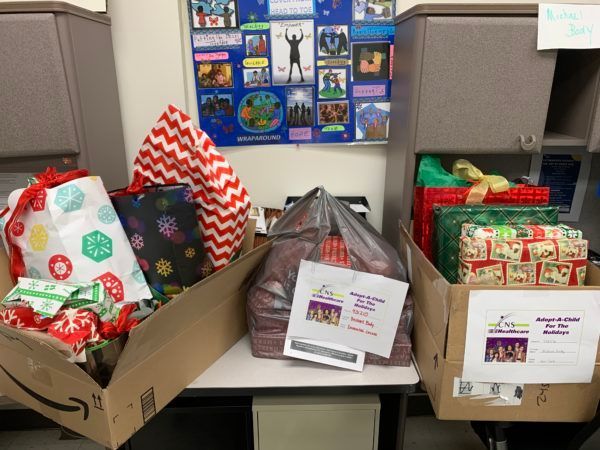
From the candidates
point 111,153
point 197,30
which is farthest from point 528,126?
point 111,153

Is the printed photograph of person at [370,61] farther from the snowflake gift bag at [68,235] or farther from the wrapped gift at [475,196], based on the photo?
the snowflake gift bag at [68,235]

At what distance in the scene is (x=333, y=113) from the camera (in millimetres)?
1549

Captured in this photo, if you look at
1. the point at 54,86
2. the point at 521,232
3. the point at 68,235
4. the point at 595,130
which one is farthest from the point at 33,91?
the point at 595,130

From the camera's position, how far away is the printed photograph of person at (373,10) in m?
1.43

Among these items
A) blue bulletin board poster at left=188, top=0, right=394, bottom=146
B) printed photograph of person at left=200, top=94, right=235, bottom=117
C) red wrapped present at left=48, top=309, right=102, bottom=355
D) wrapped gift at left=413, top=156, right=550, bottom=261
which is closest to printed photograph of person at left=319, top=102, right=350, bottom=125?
blue bulletin board poster at left=188, top=0, right=394, bottom=146

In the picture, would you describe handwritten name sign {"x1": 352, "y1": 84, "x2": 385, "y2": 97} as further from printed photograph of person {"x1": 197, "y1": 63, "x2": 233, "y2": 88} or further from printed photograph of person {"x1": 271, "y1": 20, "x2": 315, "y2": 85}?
printed photograph of person {"x1": 197, "y1": 63, "x2": 233, "y2": 88}

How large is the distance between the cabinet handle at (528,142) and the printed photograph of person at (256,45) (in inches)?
34.5

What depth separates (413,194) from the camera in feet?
4.41

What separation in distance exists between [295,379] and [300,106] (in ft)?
3.11

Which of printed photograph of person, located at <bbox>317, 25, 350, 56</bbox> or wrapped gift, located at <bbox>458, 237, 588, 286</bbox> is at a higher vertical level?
printed photograph of person, located at <bbox>317, 25, 350, 56</bbox>

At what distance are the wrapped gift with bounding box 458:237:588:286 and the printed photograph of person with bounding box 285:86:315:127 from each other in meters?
0.82

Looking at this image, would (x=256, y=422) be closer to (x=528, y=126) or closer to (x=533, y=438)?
(x=533, y=438)

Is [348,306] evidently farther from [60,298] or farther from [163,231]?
[60,298]

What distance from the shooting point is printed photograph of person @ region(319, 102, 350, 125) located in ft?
5.05
